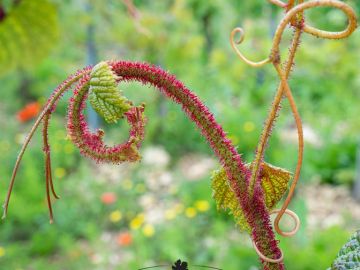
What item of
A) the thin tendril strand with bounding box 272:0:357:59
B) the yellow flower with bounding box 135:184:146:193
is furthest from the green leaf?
the yellow flower with bounding box 135:184:146:193

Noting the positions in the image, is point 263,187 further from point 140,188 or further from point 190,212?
point 140,188

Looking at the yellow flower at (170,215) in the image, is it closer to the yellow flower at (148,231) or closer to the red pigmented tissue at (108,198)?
the yellow flower at (148,231)

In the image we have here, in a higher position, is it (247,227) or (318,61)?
(318,61)

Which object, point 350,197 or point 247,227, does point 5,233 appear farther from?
point 247,227

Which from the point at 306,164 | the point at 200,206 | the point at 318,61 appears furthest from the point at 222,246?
the point at 318,61

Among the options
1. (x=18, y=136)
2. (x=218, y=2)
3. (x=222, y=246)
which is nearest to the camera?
(x=222, y=246)

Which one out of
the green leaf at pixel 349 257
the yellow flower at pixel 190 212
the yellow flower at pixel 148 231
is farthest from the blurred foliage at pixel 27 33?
the yellow flower at pixel 190 212

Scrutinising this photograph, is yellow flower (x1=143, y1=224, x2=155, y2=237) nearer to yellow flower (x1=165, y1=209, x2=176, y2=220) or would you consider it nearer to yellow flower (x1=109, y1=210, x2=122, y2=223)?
yellow flower (x1=165, y1=209, x2=176, y2=220)
